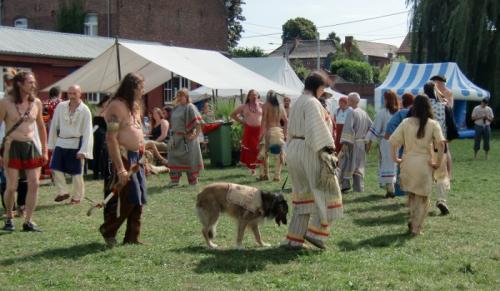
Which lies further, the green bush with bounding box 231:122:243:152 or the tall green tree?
the tall green tree

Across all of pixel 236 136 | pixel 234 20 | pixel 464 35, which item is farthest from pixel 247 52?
pixel 236 136

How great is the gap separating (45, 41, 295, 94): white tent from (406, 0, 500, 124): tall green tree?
48.6ft

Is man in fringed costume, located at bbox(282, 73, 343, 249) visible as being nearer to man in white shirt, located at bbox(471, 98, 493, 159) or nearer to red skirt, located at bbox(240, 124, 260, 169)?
red skirt, located at bbox(240, 124, 260, 169)

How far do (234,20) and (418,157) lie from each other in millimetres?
58094

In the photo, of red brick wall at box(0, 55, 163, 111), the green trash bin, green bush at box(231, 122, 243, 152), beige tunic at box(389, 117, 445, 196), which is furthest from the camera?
red brick wall at box(0, 55, 163, 111)

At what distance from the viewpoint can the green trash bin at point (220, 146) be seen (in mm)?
17234

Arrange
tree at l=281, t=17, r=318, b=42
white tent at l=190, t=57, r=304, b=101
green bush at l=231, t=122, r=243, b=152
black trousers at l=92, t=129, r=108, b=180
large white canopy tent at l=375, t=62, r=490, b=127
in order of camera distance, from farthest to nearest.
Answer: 1. tree at l=281, t=17, r=318, b=42
2. white tent at l=190, t=57, r=304, b=101
3. large white canopy tent at l=375, t=62, r=490, b=127
4. green bush at l=231, t=122, r=243, b=152
5. black trousers at l=92, t=129, r=108, b=180

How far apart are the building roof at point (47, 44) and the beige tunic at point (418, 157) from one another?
2089 cm

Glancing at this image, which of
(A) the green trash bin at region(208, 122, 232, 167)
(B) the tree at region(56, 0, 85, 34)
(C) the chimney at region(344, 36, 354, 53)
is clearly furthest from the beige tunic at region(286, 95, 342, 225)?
(C) the chimney at region(344, 36, 354, 53)

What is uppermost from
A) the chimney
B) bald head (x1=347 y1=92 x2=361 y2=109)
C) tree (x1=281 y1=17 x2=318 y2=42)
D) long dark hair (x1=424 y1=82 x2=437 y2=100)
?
tree (x1=281 y1=17 x2=318 y2=42)

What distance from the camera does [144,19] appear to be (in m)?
42.8

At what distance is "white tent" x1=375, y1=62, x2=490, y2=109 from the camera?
86.1ft

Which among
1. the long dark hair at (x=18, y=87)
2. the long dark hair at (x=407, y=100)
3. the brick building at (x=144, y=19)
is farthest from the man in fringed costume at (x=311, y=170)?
the brick building at (x=144, y=19)

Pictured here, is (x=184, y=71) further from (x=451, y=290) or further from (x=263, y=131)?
(x=451, y=290)
